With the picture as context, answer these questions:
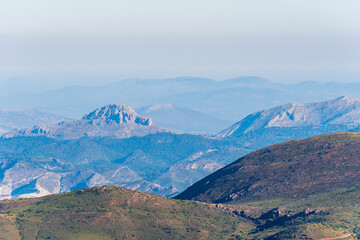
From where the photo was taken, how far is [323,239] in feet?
632

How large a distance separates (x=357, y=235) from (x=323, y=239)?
541 inches

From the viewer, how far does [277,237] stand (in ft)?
652

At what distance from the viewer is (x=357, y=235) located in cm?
19988

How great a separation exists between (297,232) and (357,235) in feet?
60.7

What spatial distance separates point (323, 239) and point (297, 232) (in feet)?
27.2

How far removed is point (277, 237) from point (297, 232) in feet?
20.0

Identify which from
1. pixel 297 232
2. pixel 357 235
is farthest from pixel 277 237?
pixel 357 235

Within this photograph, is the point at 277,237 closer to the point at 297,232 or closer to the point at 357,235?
the point at 297,232

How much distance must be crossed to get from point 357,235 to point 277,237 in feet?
78.8

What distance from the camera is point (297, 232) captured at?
197500 mm
